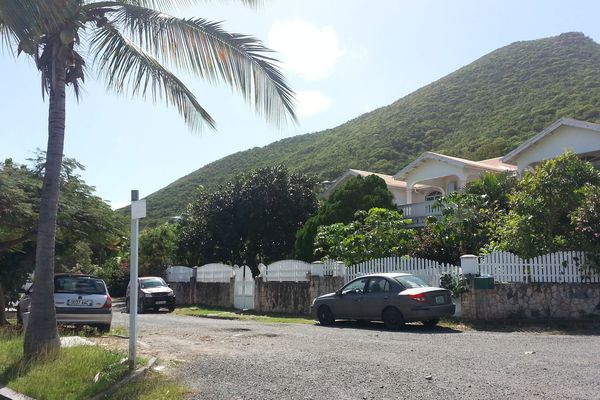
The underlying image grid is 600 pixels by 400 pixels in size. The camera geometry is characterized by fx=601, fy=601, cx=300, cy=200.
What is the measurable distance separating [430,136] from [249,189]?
26.9 m

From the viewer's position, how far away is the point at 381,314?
46.4 feet

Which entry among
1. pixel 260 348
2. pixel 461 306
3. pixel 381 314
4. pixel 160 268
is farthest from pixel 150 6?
pixel 160 268

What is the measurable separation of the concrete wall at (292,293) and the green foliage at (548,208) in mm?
5558

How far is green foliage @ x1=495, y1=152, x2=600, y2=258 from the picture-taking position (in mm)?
15281

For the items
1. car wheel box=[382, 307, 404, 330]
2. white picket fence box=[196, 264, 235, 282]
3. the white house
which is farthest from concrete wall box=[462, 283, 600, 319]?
white picket fence box=[196, 264, 235, 282]

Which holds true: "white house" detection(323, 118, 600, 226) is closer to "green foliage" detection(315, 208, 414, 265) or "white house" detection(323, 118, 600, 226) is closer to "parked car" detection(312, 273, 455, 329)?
"green foliage" detection(315, 208, 414, 265)

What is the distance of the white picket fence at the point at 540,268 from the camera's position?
46.9 ft

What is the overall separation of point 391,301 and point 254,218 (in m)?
16.2

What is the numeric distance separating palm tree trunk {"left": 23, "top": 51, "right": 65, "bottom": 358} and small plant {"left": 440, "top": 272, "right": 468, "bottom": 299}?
9849mm

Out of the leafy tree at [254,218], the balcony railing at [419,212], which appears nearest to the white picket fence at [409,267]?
the balcony railing at [419,212]

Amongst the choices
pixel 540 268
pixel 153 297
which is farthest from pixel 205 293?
pixel 540 268

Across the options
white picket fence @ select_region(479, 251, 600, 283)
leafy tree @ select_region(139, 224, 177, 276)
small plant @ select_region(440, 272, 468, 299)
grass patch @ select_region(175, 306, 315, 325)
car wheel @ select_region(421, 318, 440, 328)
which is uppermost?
leafy tree @ select_region(139, 224, 177, 276)

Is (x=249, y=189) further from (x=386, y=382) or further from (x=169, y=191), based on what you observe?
(x=169, y=191)

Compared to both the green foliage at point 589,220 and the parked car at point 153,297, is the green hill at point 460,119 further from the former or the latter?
the green foliage at point 589,220
